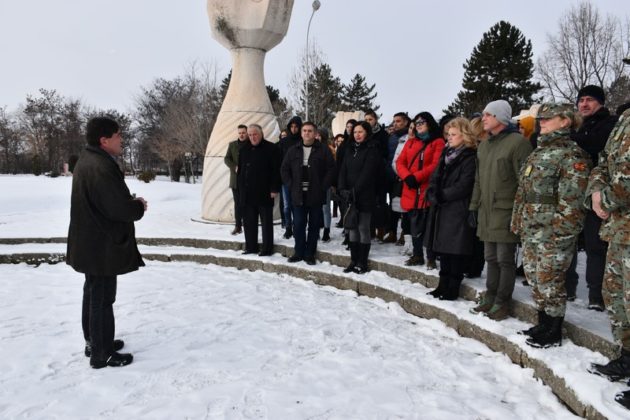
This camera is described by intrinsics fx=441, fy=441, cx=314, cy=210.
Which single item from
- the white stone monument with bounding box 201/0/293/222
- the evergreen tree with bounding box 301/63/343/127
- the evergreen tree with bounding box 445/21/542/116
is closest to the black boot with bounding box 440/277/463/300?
the white stone monument with bounding box 201/0/293/222

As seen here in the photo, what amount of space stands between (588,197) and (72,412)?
3.38 metres

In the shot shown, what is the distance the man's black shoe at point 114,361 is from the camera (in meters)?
3.15

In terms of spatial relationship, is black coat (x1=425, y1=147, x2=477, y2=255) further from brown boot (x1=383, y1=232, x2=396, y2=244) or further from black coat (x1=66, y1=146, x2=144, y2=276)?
black coat (x1=66, y1=146, x2=144, y2=276)

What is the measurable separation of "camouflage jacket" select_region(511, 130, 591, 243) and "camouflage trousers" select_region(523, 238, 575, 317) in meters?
0.06

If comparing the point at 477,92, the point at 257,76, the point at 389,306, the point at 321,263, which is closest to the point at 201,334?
the point at 389,306

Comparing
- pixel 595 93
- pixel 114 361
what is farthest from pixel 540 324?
pixel 114 361

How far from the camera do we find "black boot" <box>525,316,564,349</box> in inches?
123

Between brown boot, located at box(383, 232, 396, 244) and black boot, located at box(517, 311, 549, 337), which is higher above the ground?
brown boot, located at box(383, 232, 396, 244)

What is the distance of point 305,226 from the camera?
609 cm

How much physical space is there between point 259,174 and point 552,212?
413cm

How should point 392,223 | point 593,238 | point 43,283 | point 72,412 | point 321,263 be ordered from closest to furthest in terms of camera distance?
point 72,412, point 593,238, point 43,283, point 321,263, point 392,223

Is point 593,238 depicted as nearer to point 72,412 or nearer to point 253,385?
point 253,385

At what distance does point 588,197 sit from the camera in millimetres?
2729

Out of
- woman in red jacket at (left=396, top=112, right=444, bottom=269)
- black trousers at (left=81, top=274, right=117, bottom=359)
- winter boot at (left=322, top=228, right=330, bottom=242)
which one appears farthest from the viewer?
winter boot at (left=322, top=228, right=330, bottom=242)
